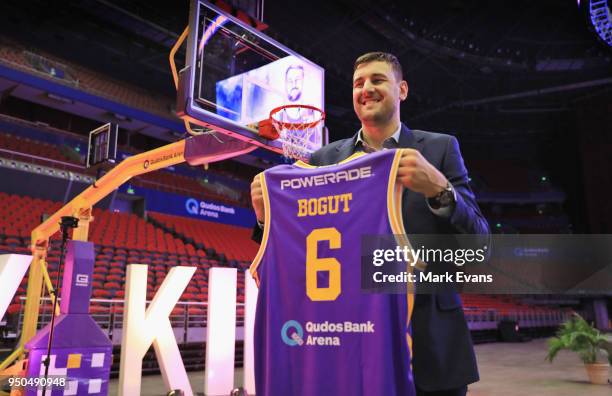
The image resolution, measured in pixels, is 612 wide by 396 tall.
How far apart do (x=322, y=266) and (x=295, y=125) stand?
359 centimetres

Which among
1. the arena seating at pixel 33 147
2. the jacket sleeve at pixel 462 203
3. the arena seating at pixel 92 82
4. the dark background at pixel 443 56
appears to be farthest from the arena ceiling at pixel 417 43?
the jacket sleeve at pixel 462 203

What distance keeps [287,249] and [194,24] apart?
3.68 m

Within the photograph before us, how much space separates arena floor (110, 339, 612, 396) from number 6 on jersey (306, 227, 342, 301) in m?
5.98

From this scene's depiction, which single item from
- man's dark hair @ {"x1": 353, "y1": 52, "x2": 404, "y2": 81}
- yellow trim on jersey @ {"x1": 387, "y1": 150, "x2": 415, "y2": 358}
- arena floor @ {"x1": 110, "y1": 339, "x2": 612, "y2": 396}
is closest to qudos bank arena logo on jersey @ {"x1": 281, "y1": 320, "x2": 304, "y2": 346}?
yellow trim on jersey @ {"x1": 387, "y1": 150, "x2": 415, "y2": 358}

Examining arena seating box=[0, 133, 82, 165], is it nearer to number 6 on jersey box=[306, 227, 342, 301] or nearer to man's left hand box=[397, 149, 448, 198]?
number 6 on jersey box=[306, 227, 342, 301]

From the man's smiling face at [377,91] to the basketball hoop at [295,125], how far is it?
321cm

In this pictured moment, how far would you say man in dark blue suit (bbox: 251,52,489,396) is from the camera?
4.60ft

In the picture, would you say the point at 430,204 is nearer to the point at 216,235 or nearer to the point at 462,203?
the point at 462,203

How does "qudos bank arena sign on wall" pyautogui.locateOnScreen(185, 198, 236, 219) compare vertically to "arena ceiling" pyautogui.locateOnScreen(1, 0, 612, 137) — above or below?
below

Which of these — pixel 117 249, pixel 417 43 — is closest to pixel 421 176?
pixel 117 249

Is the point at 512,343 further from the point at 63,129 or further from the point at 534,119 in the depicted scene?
the point at 63,129

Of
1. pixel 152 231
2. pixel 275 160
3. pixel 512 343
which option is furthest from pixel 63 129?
pixel 512 343

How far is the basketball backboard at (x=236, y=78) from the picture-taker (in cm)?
475

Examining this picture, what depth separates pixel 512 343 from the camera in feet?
57.3
